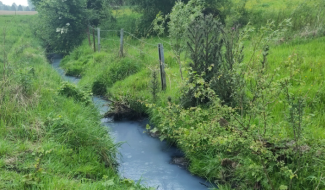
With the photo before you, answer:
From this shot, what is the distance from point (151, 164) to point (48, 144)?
195 cm

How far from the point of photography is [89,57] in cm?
1257

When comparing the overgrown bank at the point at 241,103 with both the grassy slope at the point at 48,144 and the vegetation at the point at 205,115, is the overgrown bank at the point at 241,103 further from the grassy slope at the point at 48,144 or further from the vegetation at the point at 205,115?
the grassy slope at the point at 48,144

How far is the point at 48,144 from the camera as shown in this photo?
3.97 metres

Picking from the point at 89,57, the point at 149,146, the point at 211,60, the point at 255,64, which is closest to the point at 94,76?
the point at 89,57

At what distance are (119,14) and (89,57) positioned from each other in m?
9.15

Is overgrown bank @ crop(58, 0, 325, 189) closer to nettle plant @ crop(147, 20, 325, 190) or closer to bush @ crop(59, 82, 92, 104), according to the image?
nettle plant @ crop(147, 20, 325, 190)

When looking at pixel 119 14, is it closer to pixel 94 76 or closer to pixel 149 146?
pixel 94 76

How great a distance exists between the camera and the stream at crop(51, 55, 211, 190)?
4395 mm

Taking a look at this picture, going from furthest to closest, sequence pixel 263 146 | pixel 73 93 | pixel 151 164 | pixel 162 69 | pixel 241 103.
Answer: pixel 162 69
pixel 73 93
pixel 151 164
pixel 241 103
pixel 263 146


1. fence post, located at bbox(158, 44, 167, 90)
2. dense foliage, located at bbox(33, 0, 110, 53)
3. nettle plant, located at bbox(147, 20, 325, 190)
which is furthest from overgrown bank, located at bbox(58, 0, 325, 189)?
dense foliage, located at bbox(33, 0, 110, 53)

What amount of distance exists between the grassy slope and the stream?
1.47 feet

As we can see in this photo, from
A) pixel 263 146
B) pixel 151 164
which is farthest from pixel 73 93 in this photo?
pixel 263 146

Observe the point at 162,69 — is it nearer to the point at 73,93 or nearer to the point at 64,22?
the point at 73,93

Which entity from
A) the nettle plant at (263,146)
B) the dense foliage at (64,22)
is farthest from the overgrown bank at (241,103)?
the dense foliage at (64,22)
